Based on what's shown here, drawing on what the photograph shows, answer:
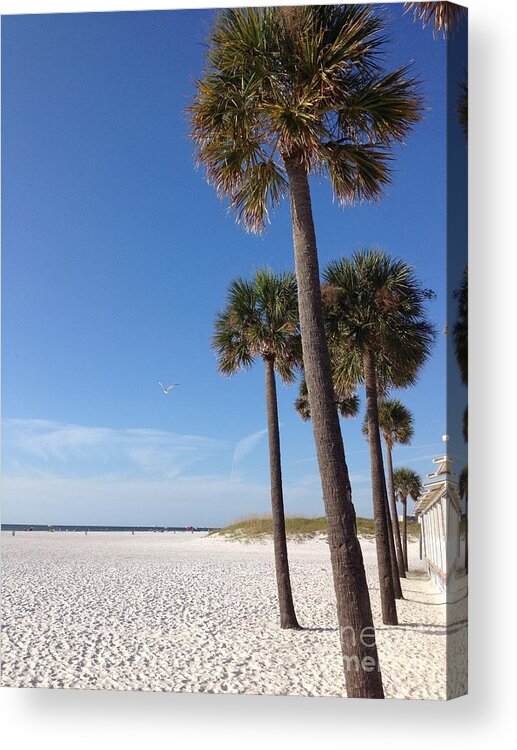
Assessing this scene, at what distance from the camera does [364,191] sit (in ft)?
22.5

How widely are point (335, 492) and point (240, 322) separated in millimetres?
4721

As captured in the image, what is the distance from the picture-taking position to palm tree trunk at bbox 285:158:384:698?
5.60 meters

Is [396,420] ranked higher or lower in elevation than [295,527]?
higher

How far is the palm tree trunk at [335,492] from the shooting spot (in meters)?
5.60

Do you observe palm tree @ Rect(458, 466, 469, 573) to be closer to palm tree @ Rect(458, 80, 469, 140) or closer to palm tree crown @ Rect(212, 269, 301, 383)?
palm tree @ Rect(458, 80, 469, 140)

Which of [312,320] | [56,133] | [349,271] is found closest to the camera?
[312,320]

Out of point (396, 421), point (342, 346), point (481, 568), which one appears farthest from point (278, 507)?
point (481, 568)

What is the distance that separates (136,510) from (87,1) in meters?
5.23

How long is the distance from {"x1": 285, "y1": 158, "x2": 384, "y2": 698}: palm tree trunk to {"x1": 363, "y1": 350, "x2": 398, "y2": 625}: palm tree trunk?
3498 mm

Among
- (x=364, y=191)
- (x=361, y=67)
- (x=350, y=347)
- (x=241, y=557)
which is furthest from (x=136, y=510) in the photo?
(x=241, y=557)

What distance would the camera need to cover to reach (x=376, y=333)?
10188mm

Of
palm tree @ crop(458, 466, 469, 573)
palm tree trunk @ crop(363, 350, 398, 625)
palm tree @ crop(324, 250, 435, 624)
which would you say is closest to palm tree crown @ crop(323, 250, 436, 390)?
palm tree @ crop(324, 250, 435, 624)

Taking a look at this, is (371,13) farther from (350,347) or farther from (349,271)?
(350,347)

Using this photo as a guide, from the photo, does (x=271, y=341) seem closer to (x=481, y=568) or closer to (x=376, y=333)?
(x=376, y=333)
